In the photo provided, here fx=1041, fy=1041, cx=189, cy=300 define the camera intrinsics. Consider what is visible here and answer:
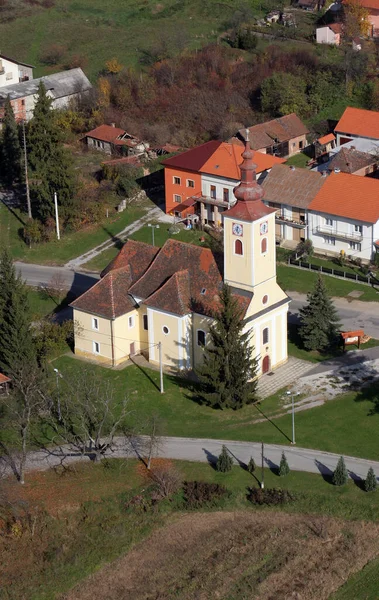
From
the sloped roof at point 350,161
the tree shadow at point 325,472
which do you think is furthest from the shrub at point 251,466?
the sloped roof at point 350,161

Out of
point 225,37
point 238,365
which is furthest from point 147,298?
point 225,37

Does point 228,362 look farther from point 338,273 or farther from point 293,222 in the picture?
point 293,222

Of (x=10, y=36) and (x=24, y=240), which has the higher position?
(x=10, y=36)

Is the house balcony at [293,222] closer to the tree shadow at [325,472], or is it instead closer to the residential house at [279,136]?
the residential house at [279,136]

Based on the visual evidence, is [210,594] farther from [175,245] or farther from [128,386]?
[175,245]

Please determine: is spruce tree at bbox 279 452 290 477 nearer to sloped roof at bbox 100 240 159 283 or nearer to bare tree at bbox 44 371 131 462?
bare tree at bbox 44 371 131 462
